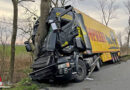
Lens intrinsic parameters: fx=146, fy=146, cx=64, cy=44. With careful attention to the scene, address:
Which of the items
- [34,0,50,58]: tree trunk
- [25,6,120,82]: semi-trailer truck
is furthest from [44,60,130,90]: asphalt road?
[34,0,50,58]: tree trunk

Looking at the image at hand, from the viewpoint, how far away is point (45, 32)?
668 centimetres

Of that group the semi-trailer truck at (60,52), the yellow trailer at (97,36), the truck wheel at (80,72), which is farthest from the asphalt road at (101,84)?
the yellow trailer at (97,36)

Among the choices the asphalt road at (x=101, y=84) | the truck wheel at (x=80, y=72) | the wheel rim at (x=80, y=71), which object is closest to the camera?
the asphalt road at (x=101, y=84)

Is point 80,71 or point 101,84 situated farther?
point 80,71

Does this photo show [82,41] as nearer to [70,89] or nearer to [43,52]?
[43,52]

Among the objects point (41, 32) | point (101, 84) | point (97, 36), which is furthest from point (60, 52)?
point (97, 36)

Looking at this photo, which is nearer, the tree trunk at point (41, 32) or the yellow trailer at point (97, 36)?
the tree trunk at point (41, 32)

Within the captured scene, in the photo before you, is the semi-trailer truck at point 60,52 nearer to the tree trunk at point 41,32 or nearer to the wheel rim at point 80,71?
the wheel rim at point 80,71

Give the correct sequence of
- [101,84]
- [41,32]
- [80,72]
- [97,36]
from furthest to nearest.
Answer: [97,36]
[41,32]
[80,72]
[101,84]

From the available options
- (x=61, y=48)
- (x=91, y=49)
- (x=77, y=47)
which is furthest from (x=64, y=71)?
(x=91, y=49)

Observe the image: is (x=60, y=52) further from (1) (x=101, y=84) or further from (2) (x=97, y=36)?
(2) (x=97, y=36)

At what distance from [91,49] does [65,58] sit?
3.07 metres

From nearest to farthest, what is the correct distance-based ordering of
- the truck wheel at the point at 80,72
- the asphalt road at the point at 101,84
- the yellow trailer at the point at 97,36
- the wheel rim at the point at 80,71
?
the asphalt road at the point at 101,84 < the truck wheel at the point at 80,72 < the wheel rim at the point at 80,71 < the yellow trailer at the point at 97,36

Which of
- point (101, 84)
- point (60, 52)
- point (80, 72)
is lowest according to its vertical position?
point (101, 84)
